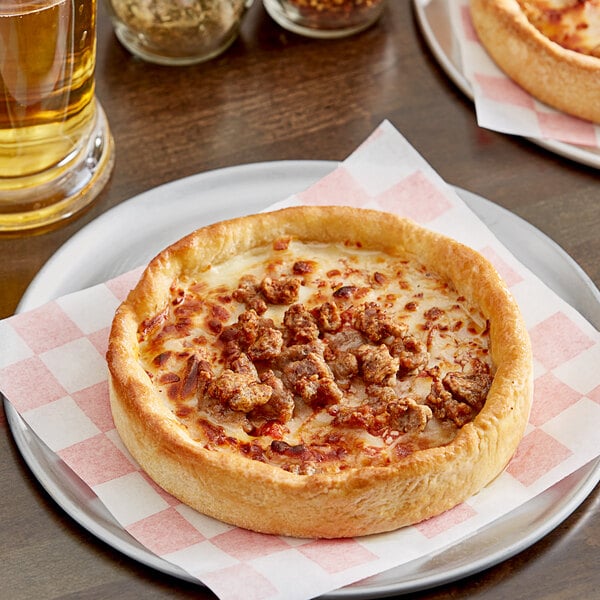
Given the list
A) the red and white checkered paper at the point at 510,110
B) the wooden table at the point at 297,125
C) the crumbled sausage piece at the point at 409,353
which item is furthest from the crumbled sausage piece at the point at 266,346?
the red and white checkered paper at the point at 510,110

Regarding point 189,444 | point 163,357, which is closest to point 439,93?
point 163,357

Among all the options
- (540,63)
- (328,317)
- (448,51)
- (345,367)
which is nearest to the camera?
(345,367)

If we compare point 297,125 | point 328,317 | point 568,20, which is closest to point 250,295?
point 328,317

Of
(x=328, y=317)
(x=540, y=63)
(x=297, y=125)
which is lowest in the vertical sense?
(x=297, y=125)

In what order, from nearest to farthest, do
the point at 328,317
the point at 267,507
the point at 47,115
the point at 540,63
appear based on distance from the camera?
the point at 267,507, the point at 328,317, the point at 47,115, the point at 540,63

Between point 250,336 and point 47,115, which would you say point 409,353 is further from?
point 47,115

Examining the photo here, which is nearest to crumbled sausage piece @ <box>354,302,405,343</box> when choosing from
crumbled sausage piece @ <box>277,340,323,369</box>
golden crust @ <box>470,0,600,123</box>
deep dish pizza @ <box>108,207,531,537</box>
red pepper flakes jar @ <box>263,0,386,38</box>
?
deep dish pizza @ <box>108,207,531,537</box>

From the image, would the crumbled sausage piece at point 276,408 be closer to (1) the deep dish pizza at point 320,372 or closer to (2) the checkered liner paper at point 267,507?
(1) the deep dish pizza at point 320,372

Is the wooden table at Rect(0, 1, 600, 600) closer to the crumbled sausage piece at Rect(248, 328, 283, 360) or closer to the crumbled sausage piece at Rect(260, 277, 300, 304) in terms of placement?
the crumbled sausage piece at Rect(248, 328, 283, 360)
